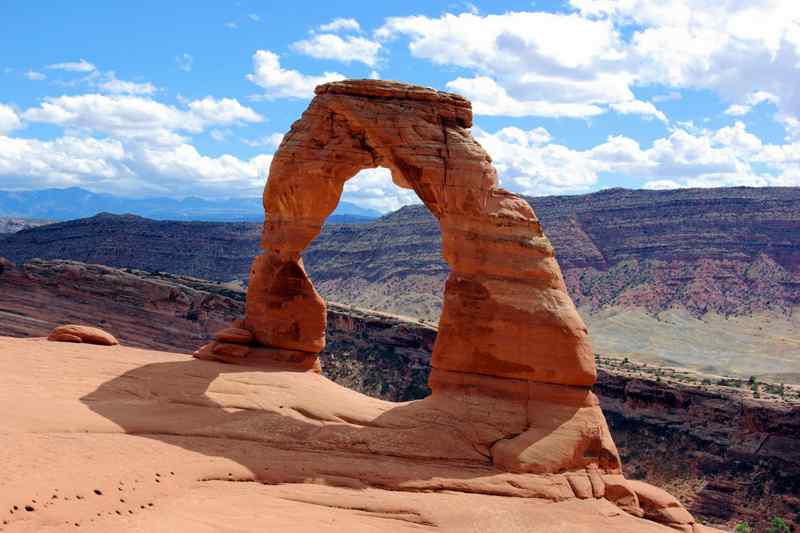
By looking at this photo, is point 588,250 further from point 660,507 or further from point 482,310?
point 660,507

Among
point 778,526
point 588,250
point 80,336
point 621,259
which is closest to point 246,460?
point 80,336

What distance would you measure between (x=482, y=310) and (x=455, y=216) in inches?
107

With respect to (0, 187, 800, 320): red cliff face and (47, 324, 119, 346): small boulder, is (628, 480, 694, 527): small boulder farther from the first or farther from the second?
Answer: (0, 187, 800, 320): red cliff face

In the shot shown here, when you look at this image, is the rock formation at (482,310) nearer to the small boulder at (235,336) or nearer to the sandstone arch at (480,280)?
the sandstone arch at (480,280)

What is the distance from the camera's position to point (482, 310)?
23047 mm

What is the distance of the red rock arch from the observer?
2277cm

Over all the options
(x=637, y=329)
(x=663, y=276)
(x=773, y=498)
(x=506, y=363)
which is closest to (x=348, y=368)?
(x=773, y=498)

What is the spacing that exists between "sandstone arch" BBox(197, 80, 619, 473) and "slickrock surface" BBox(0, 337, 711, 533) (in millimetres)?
673

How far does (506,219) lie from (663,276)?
9682 centimetres

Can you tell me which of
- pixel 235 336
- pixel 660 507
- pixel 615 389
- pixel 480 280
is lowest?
pixel 615 389

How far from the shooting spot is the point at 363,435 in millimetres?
21234

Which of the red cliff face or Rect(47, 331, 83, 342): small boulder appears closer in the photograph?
Rect(47, 331, 83, 342): small boulder

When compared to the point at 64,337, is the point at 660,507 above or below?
below

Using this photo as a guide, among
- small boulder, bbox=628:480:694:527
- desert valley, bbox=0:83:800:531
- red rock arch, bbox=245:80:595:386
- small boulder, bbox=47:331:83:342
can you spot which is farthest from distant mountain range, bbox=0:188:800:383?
small boulder, bbox=47:331:83:342
